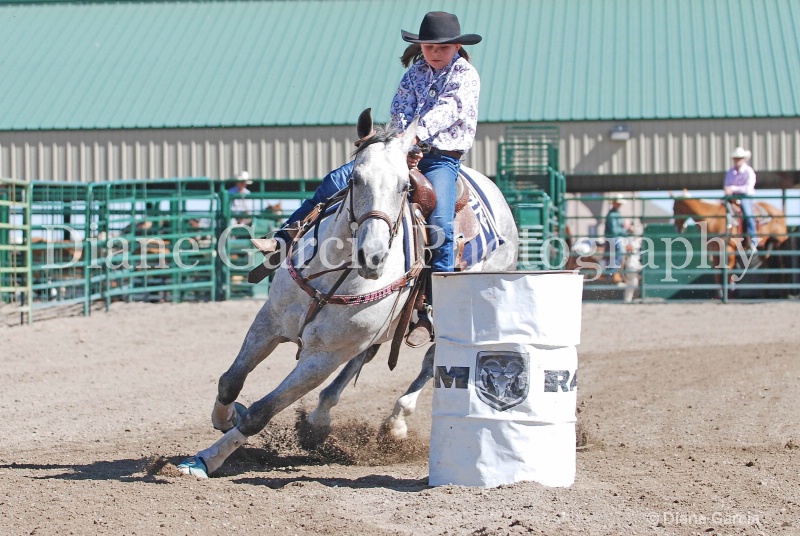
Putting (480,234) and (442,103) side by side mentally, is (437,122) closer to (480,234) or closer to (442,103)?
(442,103)

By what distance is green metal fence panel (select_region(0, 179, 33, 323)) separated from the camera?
12.7m

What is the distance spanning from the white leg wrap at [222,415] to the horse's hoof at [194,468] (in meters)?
0.42

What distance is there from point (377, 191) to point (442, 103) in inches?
48.6

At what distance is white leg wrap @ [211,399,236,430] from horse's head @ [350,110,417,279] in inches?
50.8

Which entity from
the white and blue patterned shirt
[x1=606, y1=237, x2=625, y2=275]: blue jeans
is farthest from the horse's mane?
[x1=606, y1=237, x2=625, y2=275]: blue jeans

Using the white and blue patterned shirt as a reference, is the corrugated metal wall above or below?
above

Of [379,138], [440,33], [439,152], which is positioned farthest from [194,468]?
[440,33]

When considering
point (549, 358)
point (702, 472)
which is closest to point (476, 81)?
point (549, 358)

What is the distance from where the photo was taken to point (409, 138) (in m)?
5.04

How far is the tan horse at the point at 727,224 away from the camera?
604 inches

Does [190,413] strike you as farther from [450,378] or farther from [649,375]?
[649,375]

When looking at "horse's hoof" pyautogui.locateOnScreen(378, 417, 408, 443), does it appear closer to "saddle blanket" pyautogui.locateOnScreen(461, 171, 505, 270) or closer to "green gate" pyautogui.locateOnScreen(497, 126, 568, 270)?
"saddle blanket" pyautogui.locateOnScreen(461, 171, 505, 270)

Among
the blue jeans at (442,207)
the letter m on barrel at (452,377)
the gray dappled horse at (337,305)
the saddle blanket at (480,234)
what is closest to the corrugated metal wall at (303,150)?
the saddle blanket at (480,234)

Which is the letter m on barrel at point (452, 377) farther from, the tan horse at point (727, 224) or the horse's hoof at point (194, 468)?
the tan horse at point (727, 224)
